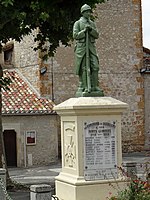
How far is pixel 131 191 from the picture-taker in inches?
315

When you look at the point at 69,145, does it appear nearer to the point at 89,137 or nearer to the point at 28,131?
the point at 89,137

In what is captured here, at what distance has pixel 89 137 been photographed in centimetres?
871

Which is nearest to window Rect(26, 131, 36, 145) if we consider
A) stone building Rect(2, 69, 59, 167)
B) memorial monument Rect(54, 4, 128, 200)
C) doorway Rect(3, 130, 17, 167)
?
stone building Rect(2, 69, 59, 167)

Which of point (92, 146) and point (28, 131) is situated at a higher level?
point (28, 131)

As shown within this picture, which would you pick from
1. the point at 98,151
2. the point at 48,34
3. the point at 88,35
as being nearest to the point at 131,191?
the point at 98,151

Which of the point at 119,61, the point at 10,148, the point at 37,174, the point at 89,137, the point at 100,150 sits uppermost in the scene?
the point at 119,61

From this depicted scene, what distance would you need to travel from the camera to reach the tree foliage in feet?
42.5

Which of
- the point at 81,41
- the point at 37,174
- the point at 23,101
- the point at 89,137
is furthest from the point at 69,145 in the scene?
the point at 23,101

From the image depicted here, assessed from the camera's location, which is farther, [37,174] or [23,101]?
[23,101]

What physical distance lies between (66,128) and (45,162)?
1439 cm

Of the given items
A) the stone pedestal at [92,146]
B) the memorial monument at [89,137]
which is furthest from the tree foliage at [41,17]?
the stone pedestal at [92,146]

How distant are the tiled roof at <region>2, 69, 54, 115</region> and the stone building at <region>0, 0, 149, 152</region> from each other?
0.77 m

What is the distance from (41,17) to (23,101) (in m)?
10.6

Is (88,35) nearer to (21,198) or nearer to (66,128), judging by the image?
(66,128)
